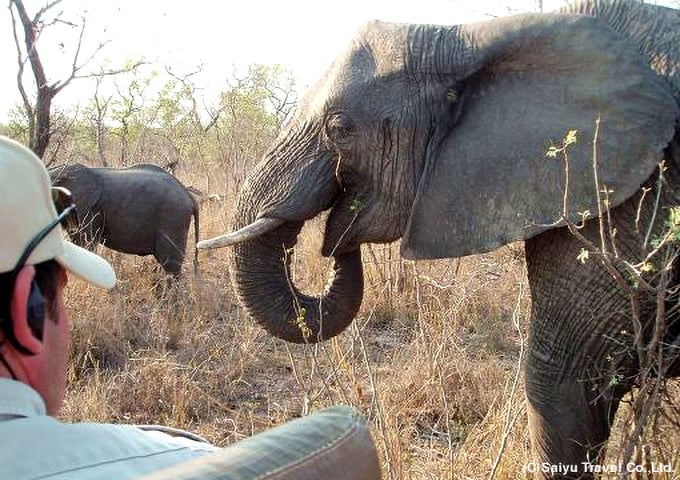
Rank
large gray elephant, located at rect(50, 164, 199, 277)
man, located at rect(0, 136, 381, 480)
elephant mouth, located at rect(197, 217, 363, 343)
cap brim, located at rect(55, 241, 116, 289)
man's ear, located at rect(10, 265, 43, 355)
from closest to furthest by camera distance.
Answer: man, located at rect(0, 136, 381, 480), man's ear, located at rect(10, 265, 43, 355), cap brim, located at rect(55, 241, 116, 289), elephant mouth, located at rect(197, 217, 363, 343), large gray elephant, located at rect(50, 164, 199, 277)

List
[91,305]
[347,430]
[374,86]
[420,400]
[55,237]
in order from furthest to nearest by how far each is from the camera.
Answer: [91,305]
[420,400]
[374,86]
[55,237]
[347,430]

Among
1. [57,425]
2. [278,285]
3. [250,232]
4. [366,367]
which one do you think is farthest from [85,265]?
[366,367]

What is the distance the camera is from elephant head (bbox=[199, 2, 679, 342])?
2.85 metres

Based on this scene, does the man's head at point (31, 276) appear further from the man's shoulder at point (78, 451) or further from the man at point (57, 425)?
the man's shoulder at point (78, 451)

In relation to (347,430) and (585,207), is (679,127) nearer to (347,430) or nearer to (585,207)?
(585,207)

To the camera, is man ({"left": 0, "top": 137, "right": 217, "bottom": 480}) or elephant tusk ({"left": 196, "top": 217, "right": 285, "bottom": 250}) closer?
man ({"left": 0, "top": 137, "right": 217, "bottom": 480})

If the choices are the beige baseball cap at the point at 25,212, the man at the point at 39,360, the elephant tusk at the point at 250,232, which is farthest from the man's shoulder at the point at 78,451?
the elephant tusk at the point at 250,232

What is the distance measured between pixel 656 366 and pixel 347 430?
203cm

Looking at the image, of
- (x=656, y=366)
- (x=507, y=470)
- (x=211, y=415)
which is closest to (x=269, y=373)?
(x=211, y=415)

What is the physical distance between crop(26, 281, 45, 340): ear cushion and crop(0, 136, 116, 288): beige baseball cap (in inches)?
1.7

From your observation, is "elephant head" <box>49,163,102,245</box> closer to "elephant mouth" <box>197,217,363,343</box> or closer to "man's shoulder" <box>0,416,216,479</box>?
"elephant mouth" <box>197,217,363,343</box>

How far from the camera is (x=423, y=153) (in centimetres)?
315

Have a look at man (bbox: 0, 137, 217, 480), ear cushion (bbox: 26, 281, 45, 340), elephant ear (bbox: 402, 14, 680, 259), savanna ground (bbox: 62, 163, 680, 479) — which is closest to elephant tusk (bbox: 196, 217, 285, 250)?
savanna ground (bbox: 62, 163, 680, 479)

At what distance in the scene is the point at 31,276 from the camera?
44.3 inches
